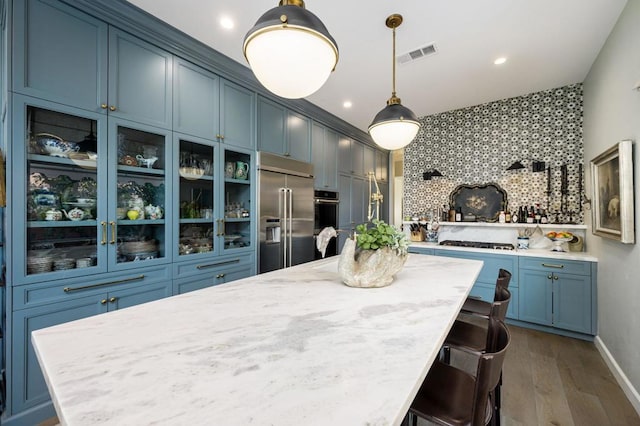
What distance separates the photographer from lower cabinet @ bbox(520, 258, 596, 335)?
2.76 m

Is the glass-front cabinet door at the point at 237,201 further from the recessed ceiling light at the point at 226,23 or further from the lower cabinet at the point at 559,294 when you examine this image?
the lower cabinet at the point at 559,294

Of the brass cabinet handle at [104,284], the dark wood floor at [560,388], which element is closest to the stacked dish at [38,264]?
the brass cabinet handle at [104,284]

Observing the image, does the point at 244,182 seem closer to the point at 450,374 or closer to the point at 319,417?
the point at 450,374

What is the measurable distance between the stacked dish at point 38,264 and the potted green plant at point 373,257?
1.76m

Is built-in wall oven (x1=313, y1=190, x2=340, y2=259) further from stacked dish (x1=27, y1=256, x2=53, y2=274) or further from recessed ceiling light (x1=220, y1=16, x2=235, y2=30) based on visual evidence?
stacked dish (x1=27, y1=256, x2=53, y2=274)

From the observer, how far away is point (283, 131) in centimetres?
325

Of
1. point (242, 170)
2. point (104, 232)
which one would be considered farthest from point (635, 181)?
point (104, 232)

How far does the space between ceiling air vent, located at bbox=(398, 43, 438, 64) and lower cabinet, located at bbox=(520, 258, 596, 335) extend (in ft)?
7.95

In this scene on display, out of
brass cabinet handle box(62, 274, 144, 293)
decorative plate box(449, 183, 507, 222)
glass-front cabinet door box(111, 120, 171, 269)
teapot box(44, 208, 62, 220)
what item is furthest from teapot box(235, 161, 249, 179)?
decorative plate box(449, 183, 507, 222)

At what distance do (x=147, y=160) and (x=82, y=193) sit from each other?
480mm

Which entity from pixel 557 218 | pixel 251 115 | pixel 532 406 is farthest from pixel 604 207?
pixel 251 115

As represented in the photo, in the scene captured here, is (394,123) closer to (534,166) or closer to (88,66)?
(88,66)

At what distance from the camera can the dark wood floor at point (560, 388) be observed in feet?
5.73

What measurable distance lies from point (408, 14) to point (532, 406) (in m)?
2.83
